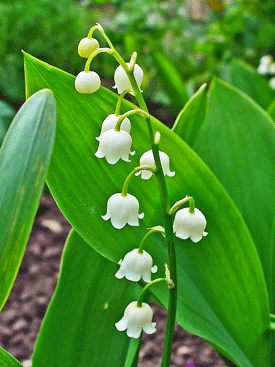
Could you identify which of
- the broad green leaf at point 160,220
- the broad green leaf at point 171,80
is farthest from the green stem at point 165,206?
the broad green leaf at point 171,80

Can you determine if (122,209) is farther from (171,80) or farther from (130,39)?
(130,39)

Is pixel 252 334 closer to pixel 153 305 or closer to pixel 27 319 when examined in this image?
pixel 153 305

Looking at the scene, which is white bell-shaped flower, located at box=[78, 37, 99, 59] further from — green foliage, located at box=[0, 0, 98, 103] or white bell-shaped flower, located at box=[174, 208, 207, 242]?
green foliage, located at box=[0, 0, 98, 103]

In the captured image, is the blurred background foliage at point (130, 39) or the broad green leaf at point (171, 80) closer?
the broad green leaf at point (171, 80)

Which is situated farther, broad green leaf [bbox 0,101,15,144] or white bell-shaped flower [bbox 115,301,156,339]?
broad green leaf [bbox 0,101,15,144]

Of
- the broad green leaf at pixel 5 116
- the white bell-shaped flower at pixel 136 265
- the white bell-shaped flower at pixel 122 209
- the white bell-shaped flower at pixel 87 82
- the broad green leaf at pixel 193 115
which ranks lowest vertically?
the white bell-shaped flower at pixel 136 265

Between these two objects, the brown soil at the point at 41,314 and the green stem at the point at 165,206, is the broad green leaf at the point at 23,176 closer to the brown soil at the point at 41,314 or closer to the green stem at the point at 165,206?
the green stem at the point at 165,206

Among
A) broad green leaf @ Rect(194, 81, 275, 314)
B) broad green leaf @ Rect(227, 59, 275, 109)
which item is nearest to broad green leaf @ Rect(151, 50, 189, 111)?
broad green leaf @ Rect(227, 59, 275, 109)
